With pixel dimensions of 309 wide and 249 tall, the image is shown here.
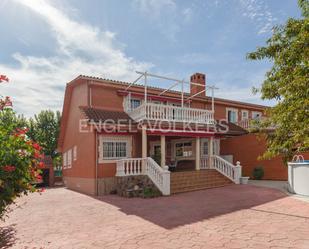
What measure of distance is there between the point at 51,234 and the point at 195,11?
9933mm

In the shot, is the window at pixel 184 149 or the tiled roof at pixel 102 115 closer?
the tiled roof at pixel 102 115

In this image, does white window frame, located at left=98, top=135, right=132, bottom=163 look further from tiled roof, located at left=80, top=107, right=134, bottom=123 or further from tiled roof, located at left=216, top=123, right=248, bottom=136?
tiled roof, located at left=216, top=123, right=248, bottom=136

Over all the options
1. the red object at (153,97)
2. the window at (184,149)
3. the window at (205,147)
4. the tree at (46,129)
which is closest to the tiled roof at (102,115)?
the red object at (153,97)

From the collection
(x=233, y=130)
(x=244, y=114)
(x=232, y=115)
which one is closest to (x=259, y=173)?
(x=233, y=130)

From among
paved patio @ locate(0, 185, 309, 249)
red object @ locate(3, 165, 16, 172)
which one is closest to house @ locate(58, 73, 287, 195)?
paved patio @ locate(0, 185, 309, 249)

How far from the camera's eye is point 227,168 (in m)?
16.3

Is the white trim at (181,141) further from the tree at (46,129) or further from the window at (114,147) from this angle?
the tree at (46,129)

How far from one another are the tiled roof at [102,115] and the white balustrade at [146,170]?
9.06ft

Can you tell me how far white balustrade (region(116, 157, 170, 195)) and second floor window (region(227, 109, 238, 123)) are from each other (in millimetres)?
12848

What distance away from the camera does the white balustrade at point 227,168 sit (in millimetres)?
15859

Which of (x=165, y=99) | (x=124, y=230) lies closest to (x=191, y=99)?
(x=165, y=99)

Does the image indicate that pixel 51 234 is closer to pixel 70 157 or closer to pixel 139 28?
pixel 139 28

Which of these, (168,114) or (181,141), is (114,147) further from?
(181,141)

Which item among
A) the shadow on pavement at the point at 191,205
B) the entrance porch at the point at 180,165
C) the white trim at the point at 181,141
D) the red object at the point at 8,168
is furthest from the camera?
the white trim at the point at 181,141
